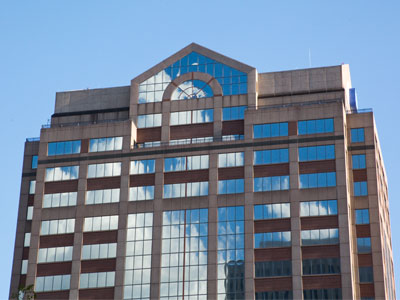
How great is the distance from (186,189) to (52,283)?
72.8ft

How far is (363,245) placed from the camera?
118m

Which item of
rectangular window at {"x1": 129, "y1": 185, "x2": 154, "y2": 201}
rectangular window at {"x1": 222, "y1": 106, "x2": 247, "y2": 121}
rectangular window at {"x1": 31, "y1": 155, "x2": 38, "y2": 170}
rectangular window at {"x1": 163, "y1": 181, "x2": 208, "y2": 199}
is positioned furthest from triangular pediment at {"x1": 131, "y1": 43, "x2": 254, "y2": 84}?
rectangular window at {"x1": 163, "y1": 181, "x2": 208, "y2": 199}

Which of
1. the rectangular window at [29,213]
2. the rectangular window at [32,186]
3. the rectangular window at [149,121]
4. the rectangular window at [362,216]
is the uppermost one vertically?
the rectangular window at [149,121]

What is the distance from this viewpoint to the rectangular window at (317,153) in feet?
393

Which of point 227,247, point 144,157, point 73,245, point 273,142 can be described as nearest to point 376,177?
point 273,142

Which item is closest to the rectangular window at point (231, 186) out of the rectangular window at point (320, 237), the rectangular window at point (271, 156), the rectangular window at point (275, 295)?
the rectangular window at point (271, 156)

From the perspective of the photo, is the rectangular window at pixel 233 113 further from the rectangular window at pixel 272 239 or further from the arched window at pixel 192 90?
the rectangular window at pixel 272 239

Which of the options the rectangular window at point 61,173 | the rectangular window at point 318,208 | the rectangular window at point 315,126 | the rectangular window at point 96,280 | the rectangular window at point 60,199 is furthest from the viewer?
the rectangular window at point 61,173

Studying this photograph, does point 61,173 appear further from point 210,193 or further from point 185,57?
point 185,57

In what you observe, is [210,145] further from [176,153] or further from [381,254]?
[381,254]

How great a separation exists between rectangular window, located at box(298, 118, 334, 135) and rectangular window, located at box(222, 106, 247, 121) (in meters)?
9.12

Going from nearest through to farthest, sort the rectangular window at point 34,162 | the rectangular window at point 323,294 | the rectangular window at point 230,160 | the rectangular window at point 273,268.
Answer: the rectangular window at point 323,294
the rectangular window at point 273,268
the rectangular window at point 230,160
the rectangular window at point 34,162

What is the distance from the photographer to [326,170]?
4685 inches

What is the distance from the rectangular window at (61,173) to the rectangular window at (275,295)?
32.0 meters
